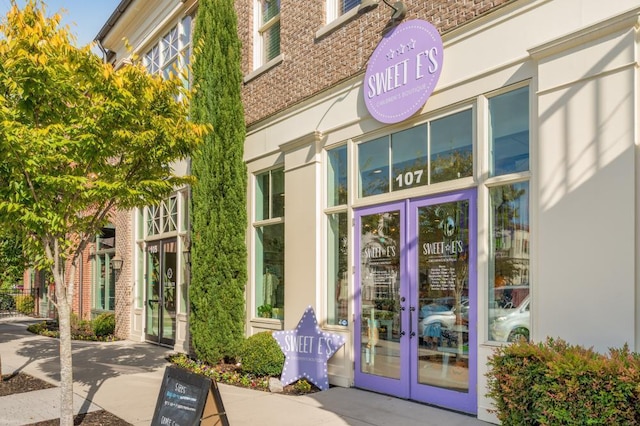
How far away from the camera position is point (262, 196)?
421 inches

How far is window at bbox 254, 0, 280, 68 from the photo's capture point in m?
10.6

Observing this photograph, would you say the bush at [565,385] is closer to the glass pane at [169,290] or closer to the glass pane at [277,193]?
the glass pane at [277,193]

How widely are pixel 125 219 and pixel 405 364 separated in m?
11.0

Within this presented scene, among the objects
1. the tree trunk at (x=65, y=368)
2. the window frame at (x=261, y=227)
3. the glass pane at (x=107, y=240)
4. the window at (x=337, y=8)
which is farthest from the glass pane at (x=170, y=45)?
the tree trunk at (x=65, y=368)

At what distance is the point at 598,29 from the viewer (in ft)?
17.1

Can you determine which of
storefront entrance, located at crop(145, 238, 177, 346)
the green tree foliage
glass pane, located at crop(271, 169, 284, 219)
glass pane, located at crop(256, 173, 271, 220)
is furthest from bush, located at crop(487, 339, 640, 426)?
the green tree foliage

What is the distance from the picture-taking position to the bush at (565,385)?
402 cm

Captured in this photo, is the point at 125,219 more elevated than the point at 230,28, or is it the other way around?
the point at 230,28

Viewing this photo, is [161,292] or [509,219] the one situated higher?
[509,219]

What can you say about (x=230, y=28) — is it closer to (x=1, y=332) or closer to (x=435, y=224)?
(x=435, y=224)

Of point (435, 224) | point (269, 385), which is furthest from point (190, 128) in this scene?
point (269, 385)

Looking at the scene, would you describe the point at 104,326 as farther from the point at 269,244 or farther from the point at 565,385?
the point at 565,385

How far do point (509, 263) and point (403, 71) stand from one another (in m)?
2.85

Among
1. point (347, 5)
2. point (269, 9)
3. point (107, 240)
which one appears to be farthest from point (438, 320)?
point (107, 240)
